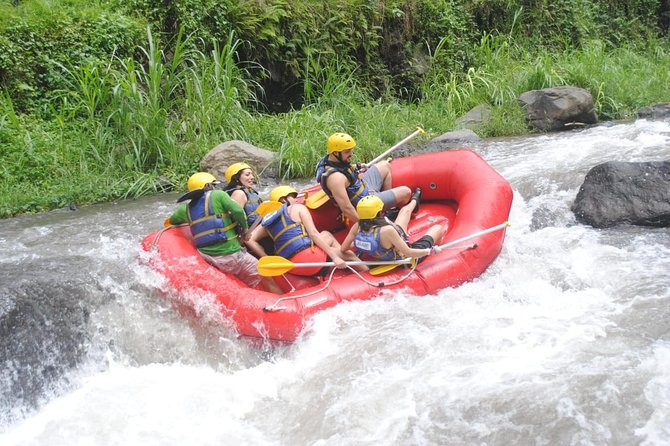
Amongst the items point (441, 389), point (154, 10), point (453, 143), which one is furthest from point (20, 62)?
point (441, 389)

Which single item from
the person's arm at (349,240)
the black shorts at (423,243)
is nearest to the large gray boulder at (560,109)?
the black shorts at (423,243)

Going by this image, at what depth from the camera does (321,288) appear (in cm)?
427

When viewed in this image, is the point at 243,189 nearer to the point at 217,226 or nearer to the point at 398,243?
the point at 217,226

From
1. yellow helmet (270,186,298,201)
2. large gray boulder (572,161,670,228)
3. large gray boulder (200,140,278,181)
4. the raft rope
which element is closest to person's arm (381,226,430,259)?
the raft rope

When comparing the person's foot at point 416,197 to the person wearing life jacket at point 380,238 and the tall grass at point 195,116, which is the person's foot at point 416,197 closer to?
the person wearing life jacket at point 380,238

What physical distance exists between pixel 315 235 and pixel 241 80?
4.45m

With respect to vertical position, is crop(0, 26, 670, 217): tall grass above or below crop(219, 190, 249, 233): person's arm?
below

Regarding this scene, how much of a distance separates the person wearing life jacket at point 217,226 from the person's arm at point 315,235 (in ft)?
1.26

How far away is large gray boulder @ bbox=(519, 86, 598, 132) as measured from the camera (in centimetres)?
882

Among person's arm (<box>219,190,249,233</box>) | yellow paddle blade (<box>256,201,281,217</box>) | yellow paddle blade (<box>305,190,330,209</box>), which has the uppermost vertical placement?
person's arm (<box>219,190,249,233</box>)

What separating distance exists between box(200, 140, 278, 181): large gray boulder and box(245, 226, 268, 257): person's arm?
2.52 metres

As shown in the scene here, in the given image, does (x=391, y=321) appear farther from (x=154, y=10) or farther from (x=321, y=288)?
(x=154, y=10)

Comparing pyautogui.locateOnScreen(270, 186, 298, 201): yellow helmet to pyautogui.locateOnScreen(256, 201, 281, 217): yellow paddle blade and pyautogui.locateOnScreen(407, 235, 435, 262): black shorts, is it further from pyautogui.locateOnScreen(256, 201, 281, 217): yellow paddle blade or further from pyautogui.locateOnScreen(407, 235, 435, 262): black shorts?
pyautogui.locateOnScreen(407, 235, 435, 262): black shorts

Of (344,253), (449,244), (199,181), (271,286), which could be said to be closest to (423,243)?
(449,244)
